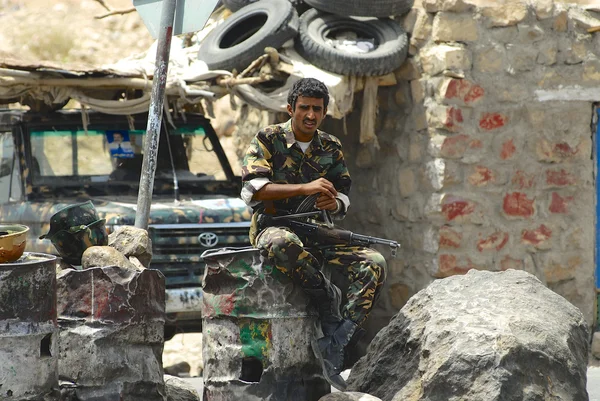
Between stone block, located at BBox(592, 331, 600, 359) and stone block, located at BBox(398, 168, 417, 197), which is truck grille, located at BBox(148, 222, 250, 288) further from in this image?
stone block, located at BBox(592, 331, 600, 359)

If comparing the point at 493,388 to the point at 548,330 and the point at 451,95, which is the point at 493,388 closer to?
the point at 548,330

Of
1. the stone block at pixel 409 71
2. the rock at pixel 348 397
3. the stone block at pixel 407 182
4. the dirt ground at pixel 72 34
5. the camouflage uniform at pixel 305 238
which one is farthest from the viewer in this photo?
the dirt ground at pixel 72 34

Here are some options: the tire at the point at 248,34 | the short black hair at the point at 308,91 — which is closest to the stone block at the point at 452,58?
the tire at the point at 248,34

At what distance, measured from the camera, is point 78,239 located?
5605 millimetres

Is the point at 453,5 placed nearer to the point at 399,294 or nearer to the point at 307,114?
the point at 399,294

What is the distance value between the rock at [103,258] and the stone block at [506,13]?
15.3 ft

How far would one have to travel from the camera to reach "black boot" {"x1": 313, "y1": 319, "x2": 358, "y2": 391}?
524cm

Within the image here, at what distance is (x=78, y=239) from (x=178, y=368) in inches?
152

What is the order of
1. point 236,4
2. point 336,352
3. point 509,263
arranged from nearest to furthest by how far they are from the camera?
point 336,352 → point 509,263 → point 236,4

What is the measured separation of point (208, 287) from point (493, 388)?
155 centimetres

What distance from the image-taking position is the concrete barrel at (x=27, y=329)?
487 cm

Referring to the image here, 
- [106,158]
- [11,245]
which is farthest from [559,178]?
[11,245]

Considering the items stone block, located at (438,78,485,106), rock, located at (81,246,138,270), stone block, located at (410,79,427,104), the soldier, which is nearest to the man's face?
the soldier

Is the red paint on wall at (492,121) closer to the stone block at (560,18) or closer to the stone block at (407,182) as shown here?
the stone block at (407,182)
